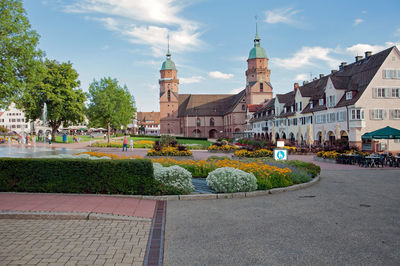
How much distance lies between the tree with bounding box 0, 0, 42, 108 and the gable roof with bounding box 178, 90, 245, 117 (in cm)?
8324

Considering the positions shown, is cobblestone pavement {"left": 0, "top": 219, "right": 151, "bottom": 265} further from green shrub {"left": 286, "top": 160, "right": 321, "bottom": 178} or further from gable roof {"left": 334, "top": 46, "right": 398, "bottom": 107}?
gable roof {"left": 334, "top": 46, "right": 398, "bottom": 107}

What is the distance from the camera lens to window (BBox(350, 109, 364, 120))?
34456 millimetres

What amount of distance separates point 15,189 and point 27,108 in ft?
139

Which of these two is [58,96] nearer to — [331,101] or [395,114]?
[331,101]

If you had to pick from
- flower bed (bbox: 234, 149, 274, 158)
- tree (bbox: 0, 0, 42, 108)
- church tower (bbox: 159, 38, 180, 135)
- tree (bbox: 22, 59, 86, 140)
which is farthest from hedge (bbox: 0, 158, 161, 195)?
church tower (bbox: 159, 38, 180, 135)

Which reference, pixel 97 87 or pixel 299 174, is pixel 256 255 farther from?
pixel 97 87

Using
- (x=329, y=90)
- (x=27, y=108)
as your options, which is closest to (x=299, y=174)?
(x=329, y=90)

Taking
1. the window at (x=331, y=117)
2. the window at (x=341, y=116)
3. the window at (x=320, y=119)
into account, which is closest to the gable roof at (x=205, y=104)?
the window at (x=320, y=119)

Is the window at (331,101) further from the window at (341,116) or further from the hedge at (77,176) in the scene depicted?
the hedge at (77,176)

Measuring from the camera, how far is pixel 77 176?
958cm

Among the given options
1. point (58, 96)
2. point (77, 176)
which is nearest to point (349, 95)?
point (77, 176)

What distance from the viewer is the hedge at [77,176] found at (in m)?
9.55

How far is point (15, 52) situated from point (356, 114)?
34.6 meters

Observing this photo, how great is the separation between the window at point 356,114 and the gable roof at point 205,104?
64463mm
